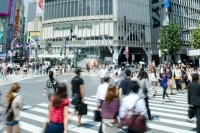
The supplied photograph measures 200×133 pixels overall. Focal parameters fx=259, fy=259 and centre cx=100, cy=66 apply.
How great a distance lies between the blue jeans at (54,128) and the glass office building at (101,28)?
187 ft

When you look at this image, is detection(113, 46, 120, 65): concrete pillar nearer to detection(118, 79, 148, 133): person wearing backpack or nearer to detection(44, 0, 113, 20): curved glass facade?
detection(44, 0, 113, 20): curved glass facade

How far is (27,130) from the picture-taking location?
25.6ft

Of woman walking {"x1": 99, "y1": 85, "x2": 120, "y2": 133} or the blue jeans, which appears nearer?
the blue jeans

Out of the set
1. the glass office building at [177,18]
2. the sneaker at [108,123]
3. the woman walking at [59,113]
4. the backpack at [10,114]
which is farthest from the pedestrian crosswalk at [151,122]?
the glass office building at [177,18]

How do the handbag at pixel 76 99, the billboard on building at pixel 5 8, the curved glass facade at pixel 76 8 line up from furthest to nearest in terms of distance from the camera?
the billboard on building at pixel 5 8, the curved glass facade at pixel 76 8, the handbag at pixel 76 99

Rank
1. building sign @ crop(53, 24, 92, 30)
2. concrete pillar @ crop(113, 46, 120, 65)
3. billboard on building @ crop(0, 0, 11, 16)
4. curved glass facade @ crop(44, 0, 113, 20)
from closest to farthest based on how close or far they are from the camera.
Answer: concrete pillar @ crop(113, 46, 120, 65) → curved glass facade @ crop(44, 0, 113, 20) → building sign @ crop(53, 24, 92, 30) → billboard on building @ crop(0, 0, 11, 16)

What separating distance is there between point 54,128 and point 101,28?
6027 centimetres

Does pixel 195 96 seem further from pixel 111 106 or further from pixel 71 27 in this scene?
pixel 71 27

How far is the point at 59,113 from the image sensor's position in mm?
4445

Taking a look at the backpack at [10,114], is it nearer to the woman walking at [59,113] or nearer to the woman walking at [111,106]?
the woman walking at [59,113]

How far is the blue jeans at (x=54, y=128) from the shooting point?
4.28 metres

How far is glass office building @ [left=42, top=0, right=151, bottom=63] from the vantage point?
63.1 metres

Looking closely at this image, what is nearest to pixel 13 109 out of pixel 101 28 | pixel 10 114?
pixel 10 114

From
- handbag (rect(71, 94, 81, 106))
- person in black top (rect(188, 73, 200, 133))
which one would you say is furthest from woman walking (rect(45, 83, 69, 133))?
person in black top (rect(188, 73, 200, 133))
